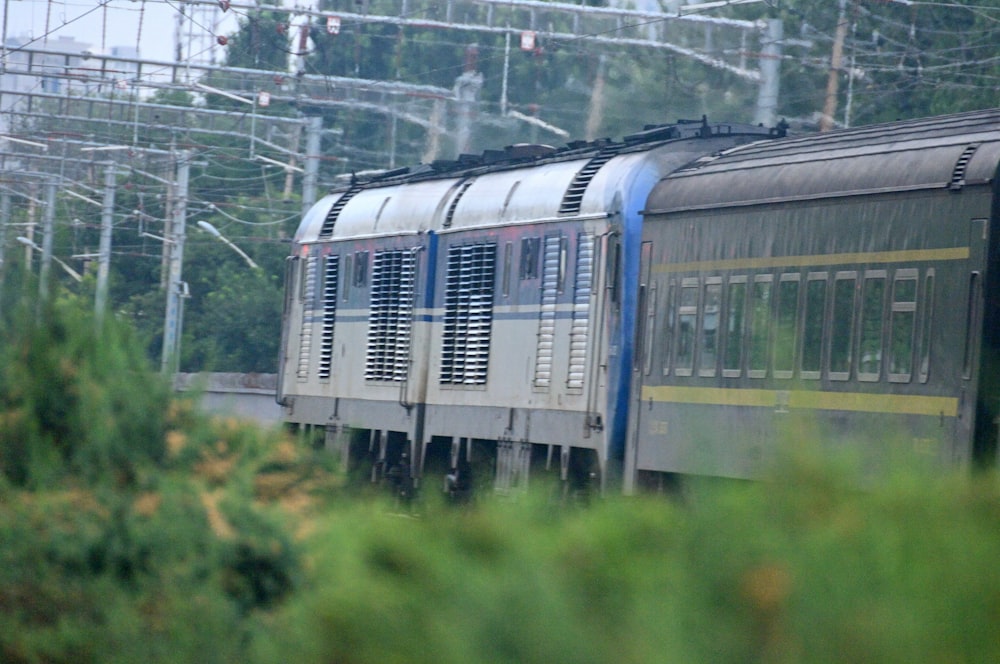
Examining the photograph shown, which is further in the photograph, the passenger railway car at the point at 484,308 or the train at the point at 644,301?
→ the passenger railway car at the point at 484,308

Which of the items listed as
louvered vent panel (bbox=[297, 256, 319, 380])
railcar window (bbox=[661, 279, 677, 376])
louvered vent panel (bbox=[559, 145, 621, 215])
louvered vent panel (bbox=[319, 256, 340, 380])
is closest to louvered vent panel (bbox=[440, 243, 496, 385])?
louvered vent panel (bbox=[559, 145, 621, 215])

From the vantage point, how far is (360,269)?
2139 cm

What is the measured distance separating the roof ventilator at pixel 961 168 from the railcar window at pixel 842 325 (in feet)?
4.07

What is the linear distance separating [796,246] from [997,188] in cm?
239

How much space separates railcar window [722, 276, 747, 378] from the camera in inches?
532

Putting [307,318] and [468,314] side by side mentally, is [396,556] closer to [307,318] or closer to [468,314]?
[468,314]

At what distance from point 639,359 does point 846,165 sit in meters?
3.16

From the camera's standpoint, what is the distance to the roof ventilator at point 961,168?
11148mm

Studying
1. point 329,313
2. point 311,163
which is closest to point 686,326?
point 329,313

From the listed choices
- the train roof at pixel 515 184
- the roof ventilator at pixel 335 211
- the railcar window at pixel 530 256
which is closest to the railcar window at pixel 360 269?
the train roof at pixel 515 184

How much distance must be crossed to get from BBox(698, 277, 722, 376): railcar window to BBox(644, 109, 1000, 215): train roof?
2.30ft

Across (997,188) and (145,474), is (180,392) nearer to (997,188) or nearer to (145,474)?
(145,474)

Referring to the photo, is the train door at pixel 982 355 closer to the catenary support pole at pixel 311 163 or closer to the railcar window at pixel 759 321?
the railcar window at pixel 759 321

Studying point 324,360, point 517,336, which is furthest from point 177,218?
point 517,336
